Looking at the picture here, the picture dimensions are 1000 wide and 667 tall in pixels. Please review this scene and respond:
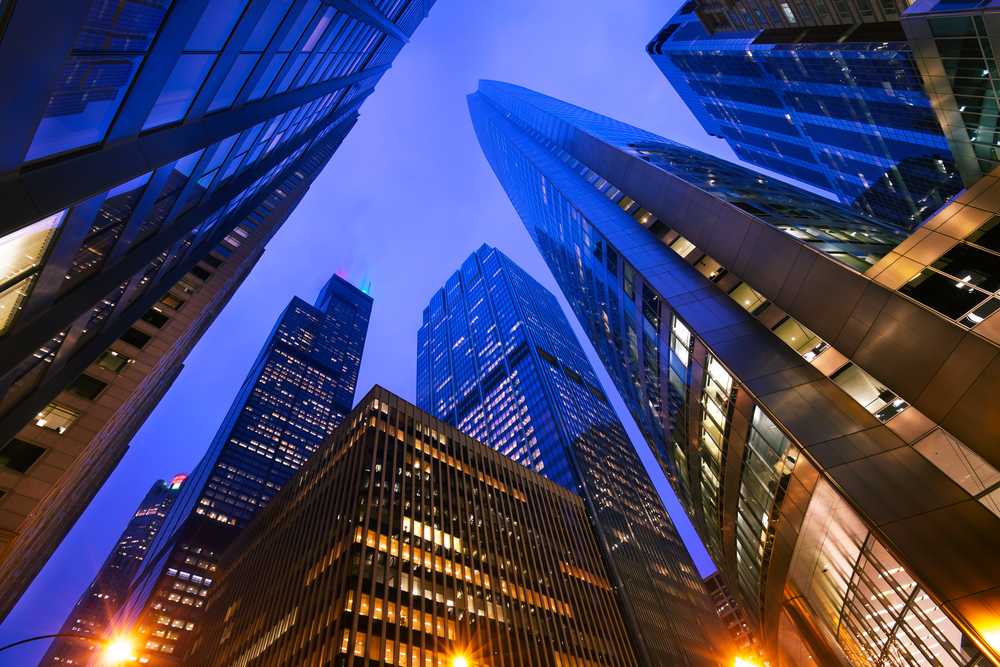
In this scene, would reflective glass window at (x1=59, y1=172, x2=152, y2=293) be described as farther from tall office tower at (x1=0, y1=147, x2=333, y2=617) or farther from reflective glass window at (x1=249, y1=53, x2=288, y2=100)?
reflective glass window at (x1=249, y1=53, x2=288, y2=100)

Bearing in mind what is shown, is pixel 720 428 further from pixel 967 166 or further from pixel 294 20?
pixel 967 166

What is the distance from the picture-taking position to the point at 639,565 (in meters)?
93.2

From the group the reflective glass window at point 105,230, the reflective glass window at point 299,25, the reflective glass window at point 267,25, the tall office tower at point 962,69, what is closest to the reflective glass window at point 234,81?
the reflective glass window at point 267,25

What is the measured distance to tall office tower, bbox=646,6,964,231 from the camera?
2079 inches

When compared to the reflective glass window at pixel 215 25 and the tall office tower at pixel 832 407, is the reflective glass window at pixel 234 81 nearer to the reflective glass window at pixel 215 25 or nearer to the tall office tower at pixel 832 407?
the reflective glass window at pixel 215 25

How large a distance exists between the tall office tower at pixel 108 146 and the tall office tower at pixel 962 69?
3596 cm

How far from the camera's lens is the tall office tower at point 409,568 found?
4847 centimetres

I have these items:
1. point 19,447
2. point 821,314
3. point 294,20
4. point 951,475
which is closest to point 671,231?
point 821,314

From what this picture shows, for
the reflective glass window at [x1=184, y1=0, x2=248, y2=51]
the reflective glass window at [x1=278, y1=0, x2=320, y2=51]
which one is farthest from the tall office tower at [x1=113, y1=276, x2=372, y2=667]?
the reflective glass window at [x1=184, y1=0, x2=248, y2=51]

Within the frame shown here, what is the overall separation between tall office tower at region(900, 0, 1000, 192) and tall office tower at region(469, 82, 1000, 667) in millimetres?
16040

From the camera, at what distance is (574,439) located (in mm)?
111875

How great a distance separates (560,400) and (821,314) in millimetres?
102877

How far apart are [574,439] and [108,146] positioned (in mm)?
110477

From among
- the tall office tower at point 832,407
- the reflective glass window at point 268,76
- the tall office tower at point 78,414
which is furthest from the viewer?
the tall office tower at point 78,414
